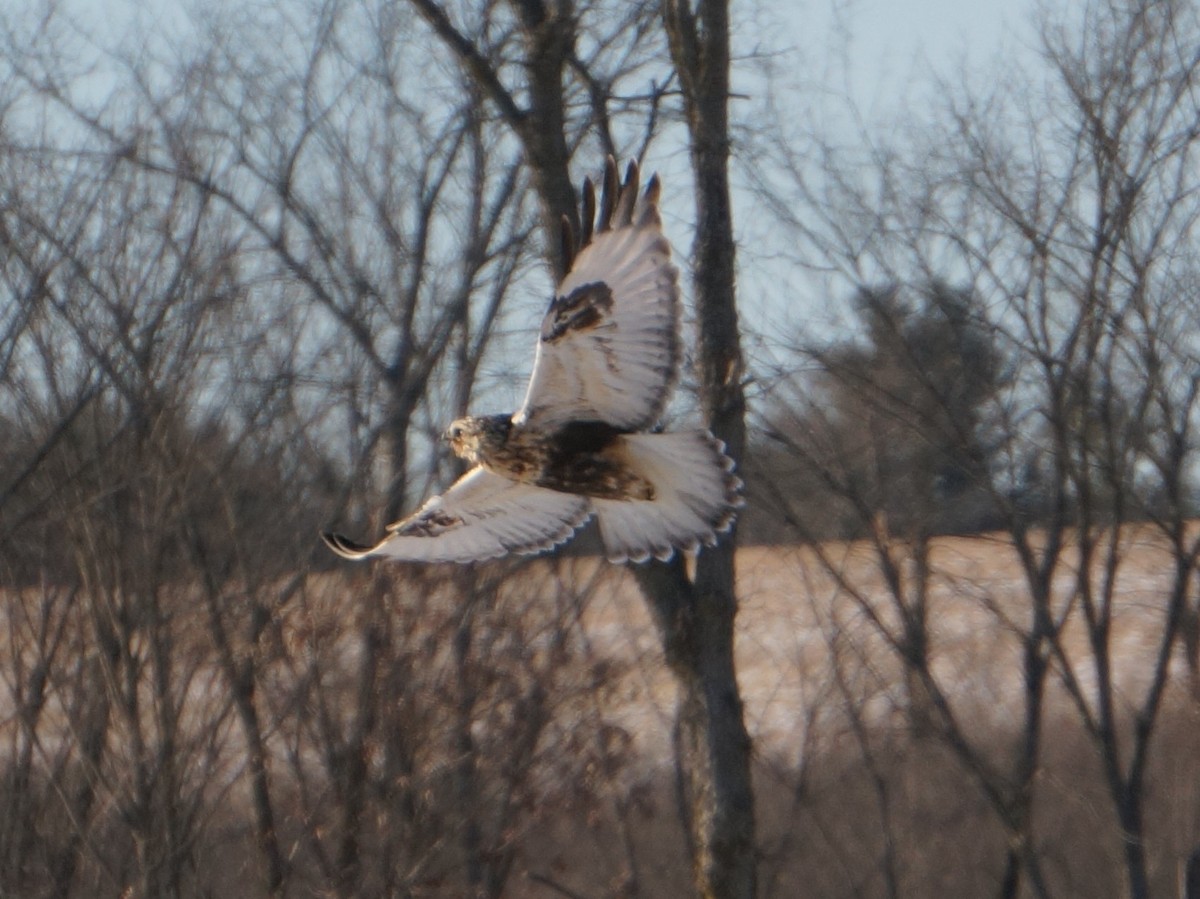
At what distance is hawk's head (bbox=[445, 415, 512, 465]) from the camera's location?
596 cm

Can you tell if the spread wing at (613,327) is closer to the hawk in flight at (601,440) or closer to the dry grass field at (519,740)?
the hawk in flight at (601,440)

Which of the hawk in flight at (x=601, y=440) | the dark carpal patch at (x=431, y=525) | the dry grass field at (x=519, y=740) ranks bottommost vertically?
the dry grass field at (x=519, y=740)

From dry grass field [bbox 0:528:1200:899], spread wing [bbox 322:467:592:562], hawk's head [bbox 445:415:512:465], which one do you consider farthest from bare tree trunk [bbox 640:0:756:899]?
hawk's head [bbox 445:415:512:465]

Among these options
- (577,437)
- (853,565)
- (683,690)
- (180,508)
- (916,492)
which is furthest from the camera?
(853,565)

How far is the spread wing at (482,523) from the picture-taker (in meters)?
6.62

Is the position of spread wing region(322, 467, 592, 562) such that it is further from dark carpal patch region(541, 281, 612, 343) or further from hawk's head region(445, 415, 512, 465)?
dark carpal patch region(541, 281, 612, 343)

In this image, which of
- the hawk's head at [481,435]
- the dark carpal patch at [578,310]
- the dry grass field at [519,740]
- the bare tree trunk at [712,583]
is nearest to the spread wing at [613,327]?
the dark carpal patch at [578,310]

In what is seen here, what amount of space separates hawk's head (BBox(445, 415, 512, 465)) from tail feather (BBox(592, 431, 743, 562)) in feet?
1.29

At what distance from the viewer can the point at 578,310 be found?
5.60 m

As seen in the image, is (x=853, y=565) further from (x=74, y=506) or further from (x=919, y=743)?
(x=74, y=506)

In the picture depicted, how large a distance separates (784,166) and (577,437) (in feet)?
20.3

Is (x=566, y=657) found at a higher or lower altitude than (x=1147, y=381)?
lower

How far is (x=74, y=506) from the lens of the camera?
8.23 metres

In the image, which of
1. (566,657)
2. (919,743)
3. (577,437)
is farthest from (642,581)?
(919,743)
